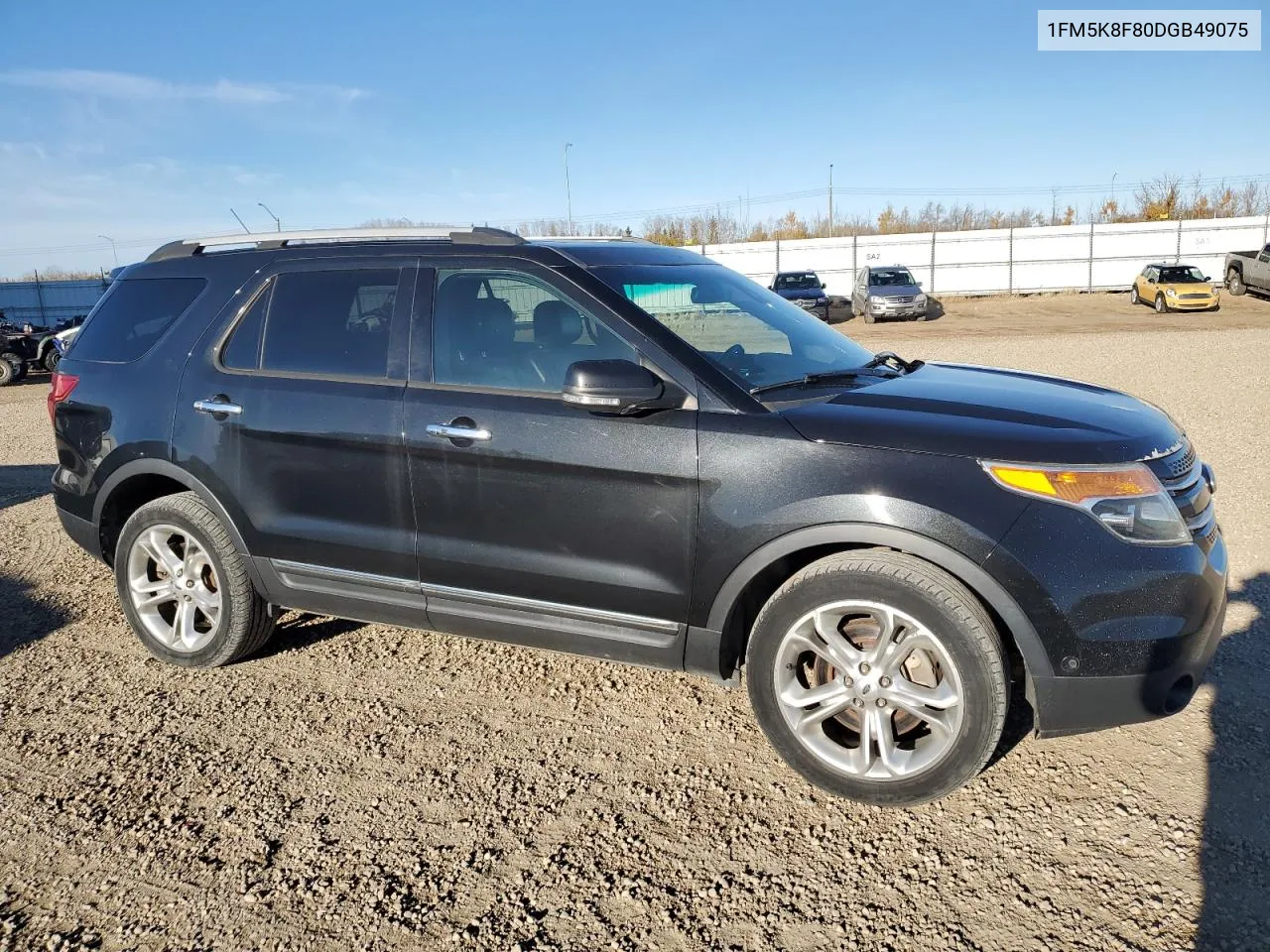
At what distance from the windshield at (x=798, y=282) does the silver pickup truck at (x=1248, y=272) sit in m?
14.9

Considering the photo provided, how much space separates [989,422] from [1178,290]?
1249 inches

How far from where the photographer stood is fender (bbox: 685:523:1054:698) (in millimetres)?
2805

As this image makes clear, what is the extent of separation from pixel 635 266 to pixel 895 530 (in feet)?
5.25

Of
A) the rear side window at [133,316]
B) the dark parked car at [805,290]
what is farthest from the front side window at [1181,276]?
the rear side window at [133,316]

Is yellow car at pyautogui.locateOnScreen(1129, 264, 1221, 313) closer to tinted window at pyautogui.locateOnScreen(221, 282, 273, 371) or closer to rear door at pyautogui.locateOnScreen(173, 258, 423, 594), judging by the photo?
rear door at pyautogui.locateOnScreen(173, 258, 423, 594)

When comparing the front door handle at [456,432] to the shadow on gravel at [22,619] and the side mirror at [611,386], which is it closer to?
the side mirror at [611,386]

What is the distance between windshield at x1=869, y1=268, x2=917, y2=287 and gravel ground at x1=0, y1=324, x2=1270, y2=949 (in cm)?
2951

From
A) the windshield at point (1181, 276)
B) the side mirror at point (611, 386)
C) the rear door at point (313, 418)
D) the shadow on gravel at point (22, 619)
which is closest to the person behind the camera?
the side mirror at point (611, 386)

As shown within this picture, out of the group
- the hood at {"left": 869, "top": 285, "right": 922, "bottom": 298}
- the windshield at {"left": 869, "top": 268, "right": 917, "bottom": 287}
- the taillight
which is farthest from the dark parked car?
the taillight

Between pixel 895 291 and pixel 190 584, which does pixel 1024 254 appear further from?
pixel 190 584

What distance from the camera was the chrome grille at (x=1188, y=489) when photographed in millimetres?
2910

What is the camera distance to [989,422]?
2986 millimetres

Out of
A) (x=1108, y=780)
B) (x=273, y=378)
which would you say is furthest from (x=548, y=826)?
(x=273, y=378)

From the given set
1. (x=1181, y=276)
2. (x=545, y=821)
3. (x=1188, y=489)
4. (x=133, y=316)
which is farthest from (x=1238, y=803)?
(x=1181, y=276)
